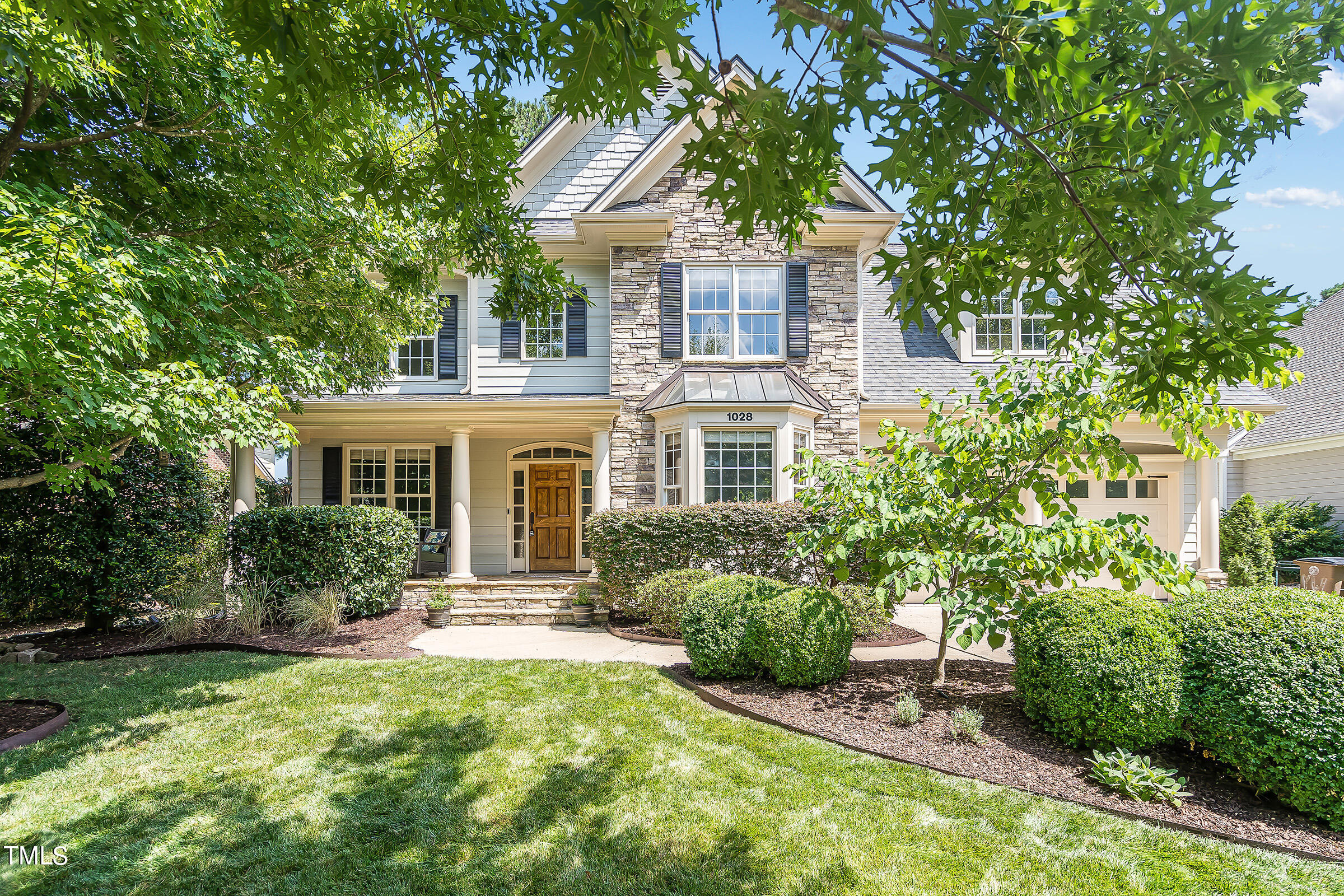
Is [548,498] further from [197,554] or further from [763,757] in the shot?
[763,757]

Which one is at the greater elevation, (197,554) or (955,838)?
(197,554)

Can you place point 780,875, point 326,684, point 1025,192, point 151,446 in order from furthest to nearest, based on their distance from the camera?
point 151,446 → point 326,684 → point 780,875 → point 1025,192

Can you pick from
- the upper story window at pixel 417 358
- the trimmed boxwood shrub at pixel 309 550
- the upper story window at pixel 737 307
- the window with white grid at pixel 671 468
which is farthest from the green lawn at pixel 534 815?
the upper story window at pixel 417 358

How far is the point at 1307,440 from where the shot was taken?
12.7m

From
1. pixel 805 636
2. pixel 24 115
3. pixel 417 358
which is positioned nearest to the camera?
pixel 24 115

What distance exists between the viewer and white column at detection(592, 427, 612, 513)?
10.4m

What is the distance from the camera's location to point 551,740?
4.49 metres

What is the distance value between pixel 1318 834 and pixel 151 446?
11469 mm

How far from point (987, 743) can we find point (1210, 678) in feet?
4.37

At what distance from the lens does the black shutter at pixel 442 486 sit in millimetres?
12023

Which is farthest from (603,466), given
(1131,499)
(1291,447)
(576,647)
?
(1291,447)

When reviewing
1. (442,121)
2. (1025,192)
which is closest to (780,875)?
(1025,192)

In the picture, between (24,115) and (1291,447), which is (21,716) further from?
(1291,447)

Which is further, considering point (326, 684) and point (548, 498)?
point (548, 498)
